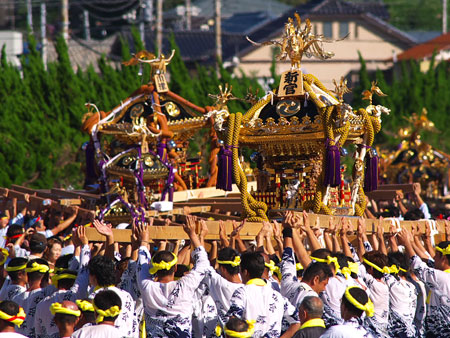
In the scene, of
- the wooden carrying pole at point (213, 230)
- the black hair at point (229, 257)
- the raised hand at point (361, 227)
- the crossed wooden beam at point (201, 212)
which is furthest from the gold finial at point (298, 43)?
the black hair at point (229, 257)

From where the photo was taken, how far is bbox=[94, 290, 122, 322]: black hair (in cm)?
573

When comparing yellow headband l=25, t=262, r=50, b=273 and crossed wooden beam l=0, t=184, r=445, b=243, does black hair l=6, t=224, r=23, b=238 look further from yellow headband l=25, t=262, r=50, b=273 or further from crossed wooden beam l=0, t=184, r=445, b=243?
yellow headband l=25, t=262, r=50, b=273

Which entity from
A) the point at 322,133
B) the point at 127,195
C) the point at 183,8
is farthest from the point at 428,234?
the point at 183,8

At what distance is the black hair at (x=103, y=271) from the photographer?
20.8 feet

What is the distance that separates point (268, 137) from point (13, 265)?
146 inches

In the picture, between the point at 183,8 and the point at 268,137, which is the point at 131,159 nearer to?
the point at 268,137

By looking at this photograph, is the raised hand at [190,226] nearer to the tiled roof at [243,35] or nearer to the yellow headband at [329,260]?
the yellow headband at [329,260]

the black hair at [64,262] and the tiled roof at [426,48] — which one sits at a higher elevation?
the tiled roof at [426,48]

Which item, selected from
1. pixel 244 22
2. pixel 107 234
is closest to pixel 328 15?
pixel 244 22

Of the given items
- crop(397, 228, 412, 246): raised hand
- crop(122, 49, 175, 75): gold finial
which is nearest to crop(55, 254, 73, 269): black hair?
crop(397, 228, 412, 246): raised hand

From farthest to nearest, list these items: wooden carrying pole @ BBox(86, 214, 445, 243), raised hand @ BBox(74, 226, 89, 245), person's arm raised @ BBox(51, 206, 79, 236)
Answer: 1. person's arm raised @ BBox(51, 206, 79, 236)
2. wooden carrying pole @ BBox(86, 214, 445, 243)
3. raised hand @ BBox(74, 226, 89, 245)

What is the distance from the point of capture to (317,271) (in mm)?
6305

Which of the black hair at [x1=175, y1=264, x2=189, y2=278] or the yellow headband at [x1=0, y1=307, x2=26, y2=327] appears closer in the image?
the yellow headband at [x1=0, y1=307, x2=26, y2=327]

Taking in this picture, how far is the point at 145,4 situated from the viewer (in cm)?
2717
